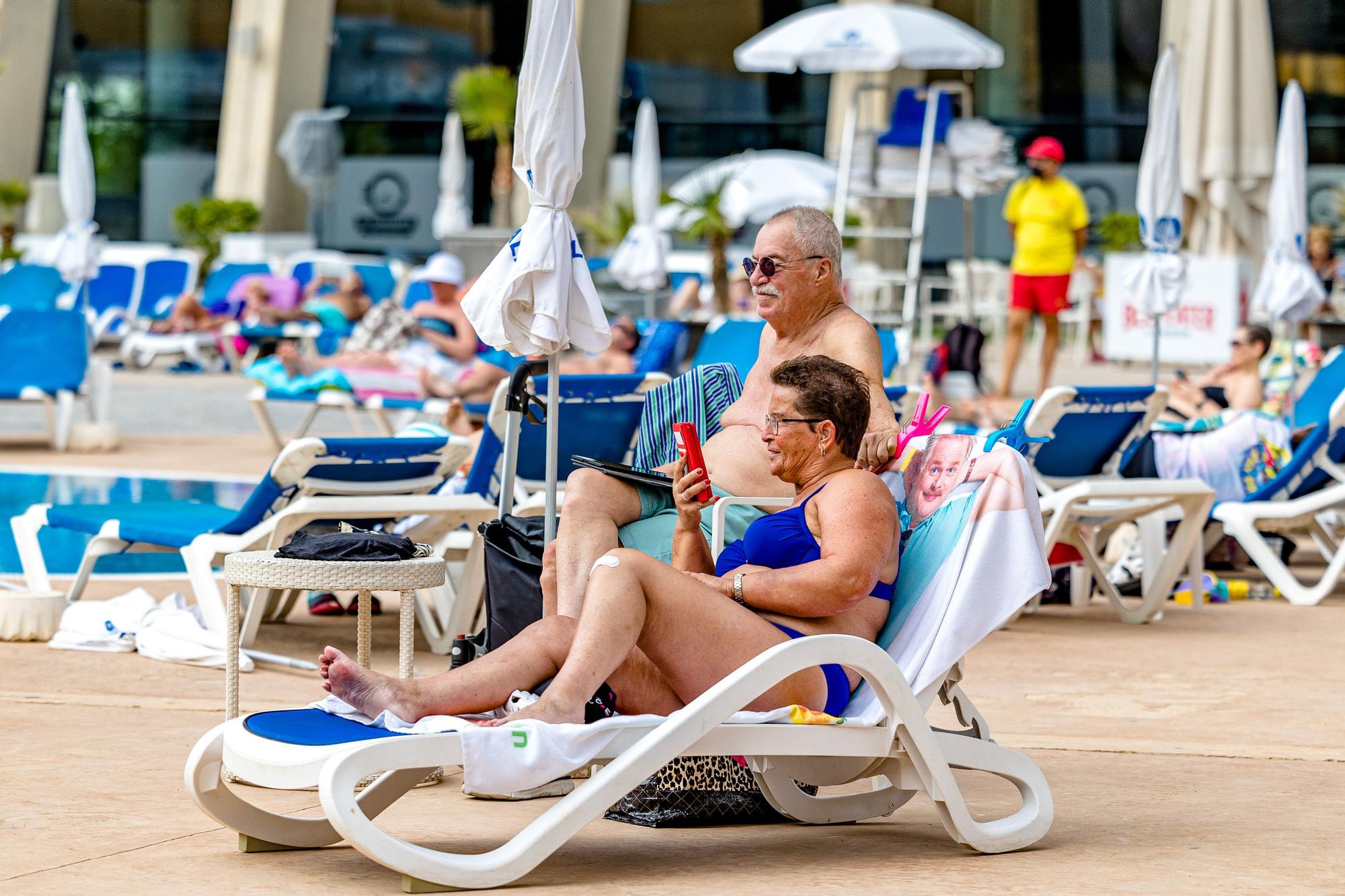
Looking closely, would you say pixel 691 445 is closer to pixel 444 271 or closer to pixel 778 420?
pixel 778 420

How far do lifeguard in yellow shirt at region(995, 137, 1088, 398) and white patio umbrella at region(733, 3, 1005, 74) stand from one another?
45.1 inches

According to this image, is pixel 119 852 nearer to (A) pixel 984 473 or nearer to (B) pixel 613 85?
(A) pixel 984 473

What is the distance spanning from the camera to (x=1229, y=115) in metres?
13.5

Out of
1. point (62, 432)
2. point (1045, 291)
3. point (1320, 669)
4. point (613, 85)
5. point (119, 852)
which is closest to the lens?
point (119, 852)

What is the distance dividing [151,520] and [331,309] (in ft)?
30.1

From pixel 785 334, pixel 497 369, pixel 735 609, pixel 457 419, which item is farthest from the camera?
pixel 497 369

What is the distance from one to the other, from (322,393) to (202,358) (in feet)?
24.9

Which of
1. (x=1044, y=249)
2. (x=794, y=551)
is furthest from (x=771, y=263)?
(x=1044, y=249)

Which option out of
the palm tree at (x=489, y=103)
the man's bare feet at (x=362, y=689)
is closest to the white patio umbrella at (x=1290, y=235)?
the man's bare feet at (x=362, y=689)

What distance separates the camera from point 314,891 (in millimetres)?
2840

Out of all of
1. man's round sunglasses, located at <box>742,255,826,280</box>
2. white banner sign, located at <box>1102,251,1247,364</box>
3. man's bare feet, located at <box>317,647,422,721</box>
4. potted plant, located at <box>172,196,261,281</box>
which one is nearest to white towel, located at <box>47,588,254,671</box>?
man's round sunglasses, located at <box>742,255,826,280</box>

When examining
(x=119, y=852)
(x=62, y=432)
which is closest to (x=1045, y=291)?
(x=62, y=432)

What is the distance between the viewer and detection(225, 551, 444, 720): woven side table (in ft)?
11.5

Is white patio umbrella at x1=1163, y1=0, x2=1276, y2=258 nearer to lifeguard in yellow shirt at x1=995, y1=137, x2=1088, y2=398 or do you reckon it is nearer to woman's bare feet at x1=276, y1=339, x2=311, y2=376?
lifeguard in yellow shirt at x1=995, y1=137, x2=1088, y2=398
